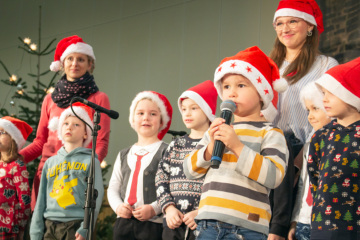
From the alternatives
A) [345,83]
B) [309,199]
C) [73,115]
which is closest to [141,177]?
[73,115]

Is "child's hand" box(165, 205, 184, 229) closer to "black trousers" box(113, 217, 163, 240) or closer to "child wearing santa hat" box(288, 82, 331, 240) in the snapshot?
"black trousers" box(113, 217, 163, 240)

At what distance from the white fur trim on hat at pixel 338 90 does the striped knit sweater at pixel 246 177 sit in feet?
1.36

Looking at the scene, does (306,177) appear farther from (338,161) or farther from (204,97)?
(204,97)

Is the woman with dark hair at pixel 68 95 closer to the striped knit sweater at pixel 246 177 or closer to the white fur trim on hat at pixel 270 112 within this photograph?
the white fur trim on hat at pixel 270 112

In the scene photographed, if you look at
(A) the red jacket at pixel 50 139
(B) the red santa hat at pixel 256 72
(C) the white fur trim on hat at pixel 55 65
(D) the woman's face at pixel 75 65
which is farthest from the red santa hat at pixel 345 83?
(C) the white fur trim on hat at pixel 55 65

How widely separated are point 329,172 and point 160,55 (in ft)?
15.6

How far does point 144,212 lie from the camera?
2936 mm

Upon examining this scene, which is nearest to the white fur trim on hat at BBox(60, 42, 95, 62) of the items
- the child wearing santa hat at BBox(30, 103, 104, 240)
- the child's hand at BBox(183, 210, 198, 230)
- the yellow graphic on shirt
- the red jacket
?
the red jacket

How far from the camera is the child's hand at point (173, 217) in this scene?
271 cm

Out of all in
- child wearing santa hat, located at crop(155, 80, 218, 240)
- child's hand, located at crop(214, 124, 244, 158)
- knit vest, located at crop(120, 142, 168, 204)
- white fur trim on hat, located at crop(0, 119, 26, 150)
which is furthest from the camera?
white fur trim on hat, located at crop(0, 119, 26, 150)

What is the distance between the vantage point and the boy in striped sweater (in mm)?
2012

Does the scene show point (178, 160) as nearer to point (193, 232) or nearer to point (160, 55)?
point (193, 232)

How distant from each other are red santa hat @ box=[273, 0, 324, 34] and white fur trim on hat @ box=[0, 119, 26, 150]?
230cm

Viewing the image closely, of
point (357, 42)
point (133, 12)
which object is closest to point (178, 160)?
point (357, 42)
